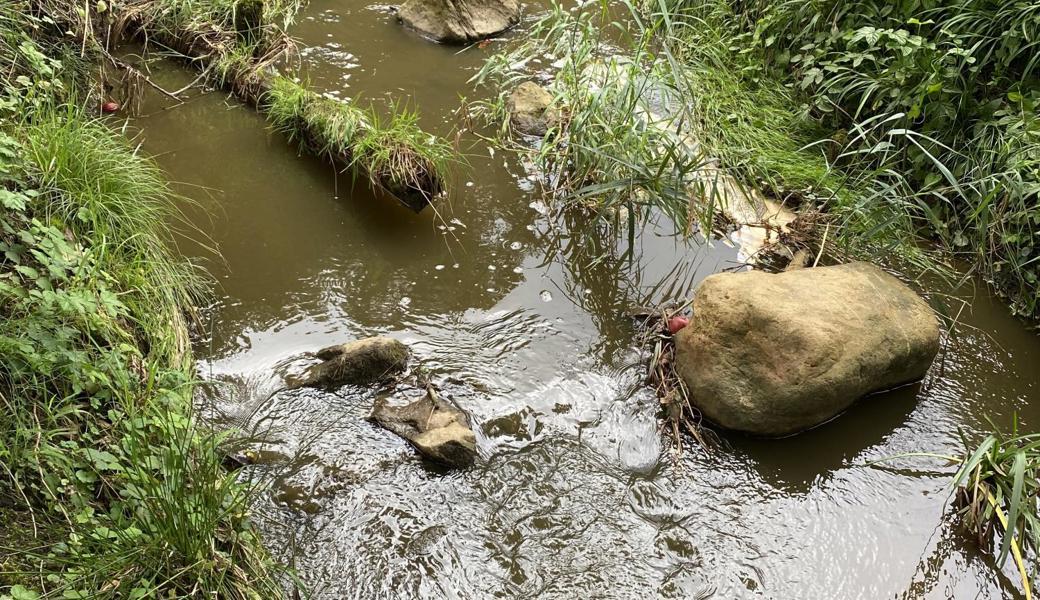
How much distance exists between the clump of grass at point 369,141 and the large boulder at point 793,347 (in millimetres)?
1612

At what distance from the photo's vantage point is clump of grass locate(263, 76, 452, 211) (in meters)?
4.11

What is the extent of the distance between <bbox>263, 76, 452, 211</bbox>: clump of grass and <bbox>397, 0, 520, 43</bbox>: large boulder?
1425 millimetres

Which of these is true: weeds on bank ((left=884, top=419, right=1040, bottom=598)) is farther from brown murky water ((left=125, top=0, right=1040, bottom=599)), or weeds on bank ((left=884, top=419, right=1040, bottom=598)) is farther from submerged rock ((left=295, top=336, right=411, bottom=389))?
submerged rock ((left=295, top=336, right=411, bottom=389))

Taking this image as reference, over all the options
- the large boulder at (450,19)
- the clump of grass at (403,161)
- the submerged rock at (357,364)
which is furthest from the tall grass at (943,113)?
the submerged rock at (357,364)

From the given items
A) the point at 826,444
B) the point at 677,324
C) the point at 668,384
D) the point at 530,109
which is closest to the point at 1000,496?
the point at 826,444

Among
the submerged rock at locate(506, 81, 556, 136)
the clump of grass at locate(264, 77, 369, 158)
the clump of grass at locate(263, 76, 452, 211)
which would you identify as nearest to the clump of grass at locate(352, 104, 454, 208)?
the clump of grass at locate(263, 76, 452, 211)

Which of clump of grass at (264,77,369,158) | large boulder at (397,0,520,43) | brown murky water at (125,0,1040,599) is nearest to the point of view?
brown murky water at (125,0,1040,599)

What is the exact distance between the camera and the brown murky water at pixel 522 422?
2799 millimetres

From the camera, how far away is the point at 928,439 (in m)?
3.35

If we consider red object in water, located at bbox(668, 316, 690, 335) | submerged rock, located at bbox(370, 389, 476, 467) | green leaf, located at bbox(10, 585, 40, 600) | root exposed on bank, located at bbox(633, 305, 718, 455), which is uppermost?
red object in water, located at bbox(668, 316, 690, 335)

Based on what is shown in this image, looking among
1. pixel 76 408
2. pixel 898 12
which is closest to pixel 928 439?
pixel 898 12

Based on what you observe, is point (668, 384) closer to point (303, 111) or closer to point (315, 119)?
point (315, 119)

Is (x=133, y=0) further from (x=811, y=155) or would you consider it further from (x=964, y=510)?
(x=964, y=510)

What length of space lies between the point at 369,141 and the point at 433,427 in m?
1.79
